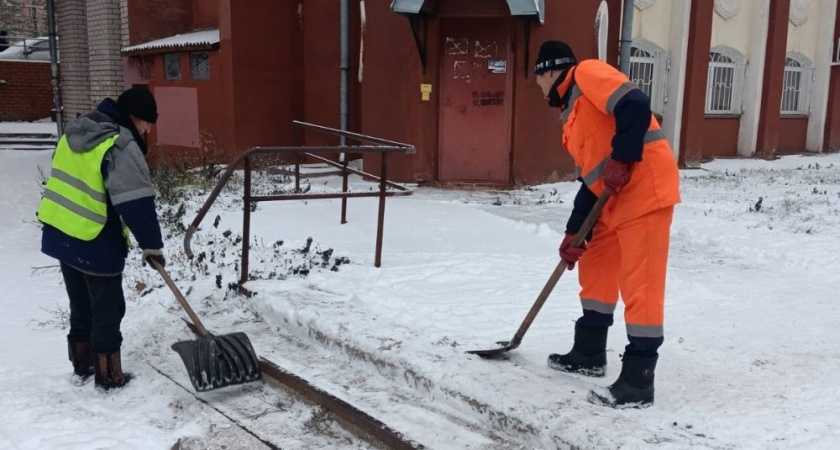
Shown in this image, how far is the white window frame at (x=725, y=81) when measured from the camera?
42.5 feet

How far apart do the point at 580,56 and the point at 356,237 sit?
4.81m

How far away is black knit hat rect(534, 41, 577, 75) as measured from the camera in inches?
125

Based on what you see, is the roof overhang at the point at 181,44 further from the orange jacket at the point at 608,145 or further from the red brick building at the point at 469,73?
the orange jacket at the point at 608,145

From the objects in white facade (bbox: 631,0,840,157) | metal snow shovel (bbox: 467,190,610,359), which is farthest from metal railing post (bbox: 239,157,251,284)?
white facade (bbox: 631,0,840,157)

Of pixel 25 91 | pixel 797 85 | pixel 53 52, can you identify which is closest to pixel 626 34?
pixel 797 85

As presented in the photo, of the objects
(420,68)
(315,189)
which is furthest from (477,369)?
(420,68)

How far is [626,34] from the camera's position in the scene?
1026 centimetres

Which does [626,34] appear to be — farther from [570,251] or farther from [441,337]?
[570,251]

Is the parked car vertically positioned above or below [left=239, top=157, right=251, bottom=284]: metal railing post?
above

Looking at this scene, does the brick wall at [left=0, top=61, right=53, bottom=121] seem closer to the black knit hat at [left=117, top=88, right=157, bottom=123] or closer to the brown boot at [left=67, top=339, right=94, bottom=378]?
the brown boot at [left=67, top=339, right=94, bottom=378]

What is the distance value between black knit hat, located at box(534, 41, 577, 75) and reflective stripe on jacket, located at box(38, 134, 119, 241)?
6.78 ft

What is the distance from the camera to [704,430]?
8.94 ft

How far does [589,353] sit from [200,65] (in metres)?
9.93

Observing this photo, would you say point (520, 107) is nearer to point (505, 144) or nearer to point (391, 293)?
point (505, 144)
